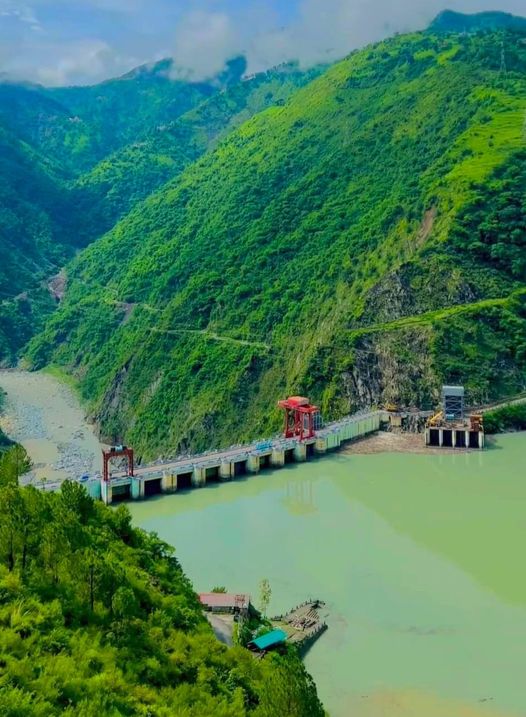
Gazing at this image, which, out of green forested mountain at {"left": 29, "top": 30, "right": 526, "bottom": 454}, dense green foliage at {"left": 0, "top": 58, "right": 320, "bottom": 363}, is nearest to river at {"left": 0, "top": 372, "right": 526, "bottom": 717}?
green forested mountain at {"left": 29, "top": 30, "right": 526, "bottom": 454}

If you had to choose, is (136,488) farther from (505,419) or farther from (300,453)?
(505,419)

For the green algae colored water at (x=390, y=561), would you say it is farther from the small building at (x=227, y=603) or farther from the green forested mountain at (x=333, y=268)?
the green forested mountain at (x=333, y=268)

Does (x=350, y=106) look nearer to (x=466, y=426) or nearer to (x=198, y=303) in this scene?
(x=198, y=303)

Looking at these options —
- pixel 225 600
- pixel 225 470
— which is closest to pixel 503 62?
pixel 225 470

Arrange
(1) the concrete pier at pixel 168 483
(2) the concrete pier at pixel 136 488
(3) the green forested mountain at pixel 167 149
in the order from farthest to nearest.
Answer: (3) the green forested mountain at pixel 167 149, (1) the concrete pier at pixel 168 483, (2) the concrete pier at pixel 136 488

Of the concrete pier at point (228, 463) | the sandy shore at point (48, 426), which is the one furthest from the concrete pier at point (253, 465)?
the sandy shore at point (48, 426)

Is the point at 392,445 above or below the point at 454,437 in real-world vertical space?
below
